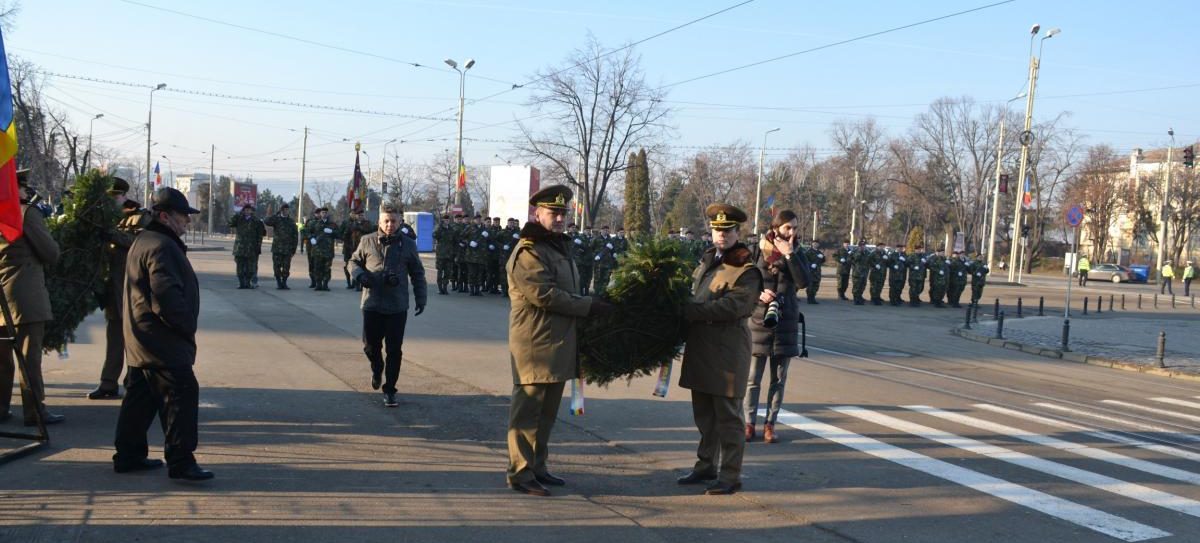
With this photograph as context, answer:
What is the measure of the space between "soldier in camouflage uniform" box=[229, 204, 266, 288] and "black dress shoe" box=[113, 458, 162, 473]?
16020 mm

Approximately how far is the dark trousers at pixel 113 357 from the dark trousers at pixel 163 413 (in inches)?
108

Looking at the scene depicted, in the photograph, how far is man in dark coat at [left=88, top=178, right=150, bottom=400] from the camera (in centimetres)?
862

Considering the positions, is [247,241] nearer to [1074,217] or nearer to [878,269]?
[878,269]

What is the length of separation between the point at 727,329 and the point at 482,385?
183 inches

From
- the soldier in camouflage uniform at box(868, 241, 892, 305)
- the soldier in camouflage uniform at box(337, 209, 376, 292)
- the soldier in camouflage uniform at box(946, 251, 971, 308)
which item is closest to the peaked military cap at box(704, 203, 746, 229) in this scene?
the soldier in camouflage uniform at box(337, 209, 376, 292)

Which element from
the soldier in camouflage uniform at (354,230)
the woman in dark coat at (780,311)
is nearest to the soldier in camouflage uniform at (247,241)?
the soldier in camouflage uniform at (354,230)

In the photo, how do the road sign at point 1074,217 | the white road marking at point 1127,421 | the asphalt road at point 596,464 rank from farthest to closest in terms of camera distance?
the road sign at point 1074,217 < the white road marking at point 1127,421 < the asphalt road at point 596,464

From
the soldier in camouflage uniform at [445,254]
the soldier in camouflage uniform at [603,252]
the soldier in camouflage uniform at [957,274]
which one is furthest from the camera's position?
the soldier in camouflage uniform at [957,274]

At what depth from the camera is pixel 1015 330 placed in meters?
22.7

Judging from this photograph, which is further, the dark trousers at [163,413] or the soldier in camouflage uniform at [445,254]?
the soldier in camouflage uniform at [445,254]

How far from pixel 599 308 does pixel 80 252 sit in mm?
5251

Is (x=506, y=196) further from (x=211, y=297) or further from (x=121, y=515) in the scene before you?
(x=121, y=515)

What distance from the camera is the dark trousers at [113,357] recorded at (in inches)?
350

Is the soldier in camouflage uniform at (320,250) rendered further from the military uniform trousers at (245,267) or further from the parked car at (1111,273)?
the parked car at (1111,273)
